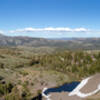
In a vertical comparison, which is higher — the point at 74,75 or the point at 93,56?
the point at 93,56

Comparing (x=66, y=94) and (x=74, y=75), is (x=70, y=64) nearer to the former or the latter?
(x=74, y=75)

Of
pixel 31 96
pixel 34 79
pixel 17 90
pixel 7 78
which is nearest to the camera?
pixel 31 96

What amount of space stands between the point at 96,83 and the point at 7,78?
179 ft

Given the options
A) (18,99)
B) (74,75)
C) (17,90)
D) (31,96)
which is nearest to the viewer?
(18,99)

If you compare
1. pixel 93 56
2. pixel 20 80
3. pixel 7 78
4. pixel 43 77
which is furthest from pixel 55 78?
pixel 93 56

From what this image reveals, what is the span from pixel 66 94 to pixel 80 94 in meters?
7.23

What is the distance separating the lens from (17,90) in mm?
80000

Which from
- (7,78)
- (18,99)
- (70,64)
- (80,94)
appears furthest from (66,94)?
(70,64)

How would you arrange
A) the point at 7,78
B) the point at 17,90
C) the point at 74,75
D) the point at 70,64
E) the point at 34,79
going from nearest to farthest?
the point at 17,90
the point at 7,78
the point at 34,79
the point at 74,75
the point at 70,64

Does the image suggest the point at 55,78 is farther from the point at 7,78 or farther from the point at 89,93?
the point at 89,93

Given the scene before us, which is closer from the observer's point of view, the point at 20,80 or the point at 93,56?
the point at 20,80

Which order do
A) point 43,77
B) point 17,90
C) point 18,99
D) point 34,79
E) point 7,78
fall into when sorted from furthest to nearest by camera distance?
point 43,77 → point 34,79 → point 7,78 → point 17,90 → point 18,99

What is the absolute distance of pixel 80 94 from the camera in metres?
71.8

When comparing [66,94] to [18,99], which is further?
[66,94]
